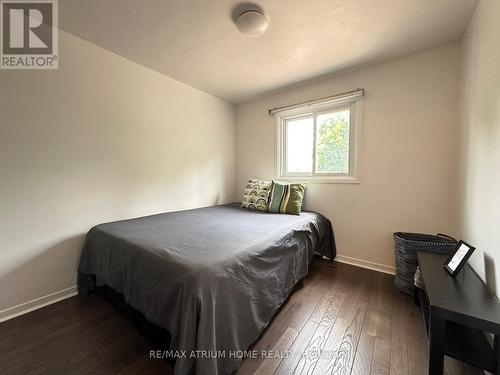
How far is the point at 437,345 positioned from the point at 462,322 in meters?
0.16

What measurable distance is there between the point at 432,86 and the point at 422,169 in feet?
2.57

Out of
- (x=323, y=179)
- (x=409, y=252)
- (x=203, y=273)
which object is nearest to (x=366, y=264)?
(x=409, y=252)

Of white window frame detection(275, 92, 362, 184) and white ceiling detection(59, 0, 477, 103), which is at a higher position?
white ceiling detection(59, 0, 477, 103)

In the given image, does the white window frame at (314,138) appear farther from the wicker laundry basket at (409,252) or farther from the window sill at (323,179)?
the wicker laundry basket at (409,252)

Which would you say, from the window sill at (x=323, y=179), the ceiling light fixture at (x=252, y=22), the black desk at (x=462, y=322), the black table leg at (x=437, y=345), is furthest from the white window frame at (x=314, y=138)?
the black table leg at (x=437, y=345)

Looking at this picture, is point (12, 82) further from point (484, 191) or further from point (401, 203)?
point (401, 203)

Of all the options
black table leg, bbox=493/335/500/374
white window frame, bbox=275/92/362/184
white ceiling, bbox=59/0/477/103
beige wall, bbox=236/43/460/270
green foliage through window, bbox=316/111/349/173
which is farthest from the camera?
green foliage through window, bbox=316/111/349/173

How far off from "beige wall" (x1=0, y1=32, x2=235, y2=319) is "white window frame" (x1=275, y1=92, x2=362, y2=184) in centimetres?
138

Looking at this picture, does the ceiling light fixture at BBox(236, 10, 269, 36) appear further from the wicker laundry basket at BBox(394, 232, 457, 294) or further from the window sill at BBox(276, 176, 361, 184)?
the wicker laundry basket at BBox(394, 232, 457, 294)

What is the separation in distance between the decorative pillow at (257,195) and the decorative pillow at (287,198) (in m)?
0.10

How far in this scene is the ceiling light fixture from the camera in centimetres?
144

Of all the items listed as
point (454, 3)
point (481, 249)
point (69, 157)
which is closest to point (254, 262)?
point (481, 249)

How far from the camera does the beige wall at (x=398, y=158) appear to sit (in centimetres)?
184

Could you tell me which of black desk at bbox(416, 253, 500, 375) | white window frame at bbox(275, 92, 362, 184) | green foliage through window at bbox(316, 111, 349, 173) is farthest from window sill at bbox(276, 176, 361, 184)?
black desk at bbox(416, 253, 500, 375)
